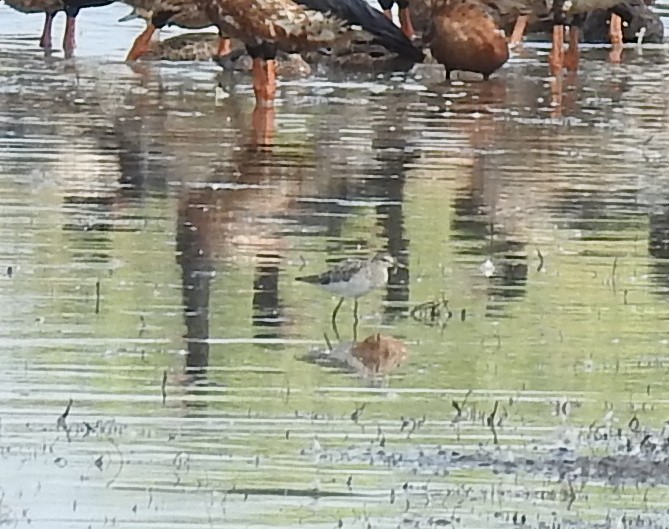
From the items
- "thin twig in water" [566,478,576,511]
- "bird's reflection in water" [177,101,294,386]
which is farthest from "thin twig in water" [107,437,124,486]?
"thin twig in water" [566,478,576,511]

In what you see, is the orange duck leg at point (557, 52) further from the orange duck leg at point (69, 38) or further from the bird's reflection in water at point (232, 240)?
the bird's reflection in water at point (232, 240)

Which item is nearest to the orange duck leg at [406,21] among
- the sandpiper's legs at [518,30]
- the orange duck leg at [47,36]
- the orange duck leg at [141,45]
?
the sandpiper's legs at [518,30]

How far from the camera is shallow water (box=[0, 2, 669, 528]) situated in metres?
6.04

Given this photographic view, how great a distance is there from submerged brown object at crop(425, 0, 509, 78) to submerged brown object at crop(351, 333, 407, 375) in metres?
11.3

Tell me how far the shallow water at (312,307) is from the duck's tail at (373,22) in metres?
1.31

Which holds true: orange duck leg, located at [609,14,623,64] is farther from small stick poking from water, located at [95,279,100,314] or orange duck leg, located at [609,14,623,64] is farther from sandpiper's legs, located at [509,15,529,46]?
small stick poking from water, located at [95,279,100,314]

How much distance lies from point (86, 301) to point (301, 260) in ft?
4.24

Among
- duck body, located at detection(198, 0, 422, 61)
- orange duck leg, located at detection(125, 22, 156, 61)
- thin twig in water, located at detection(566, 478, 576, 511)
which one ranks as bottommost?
orange duck leg, located at detection(125, 22, 156, 61)

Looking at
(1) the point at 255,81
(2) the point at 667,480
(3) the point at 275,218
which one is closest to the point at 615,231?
(3) the point at 275,218

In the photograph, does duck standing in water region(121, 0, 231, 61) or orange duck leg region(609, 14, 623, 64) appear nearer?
duck standing in water region(121, 0, 231, 61)

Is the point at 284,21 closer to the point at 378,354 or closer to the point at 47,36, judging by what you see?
the point at 47,36

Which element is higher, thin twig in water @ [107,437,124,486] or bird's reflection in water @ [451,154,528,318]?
thin twig in water @ [107,437,124,486]

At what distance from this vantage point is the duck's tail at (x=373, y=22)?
1762cm

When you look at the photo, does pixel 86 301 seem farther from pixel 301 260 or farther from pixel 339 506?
pixel 339 506
